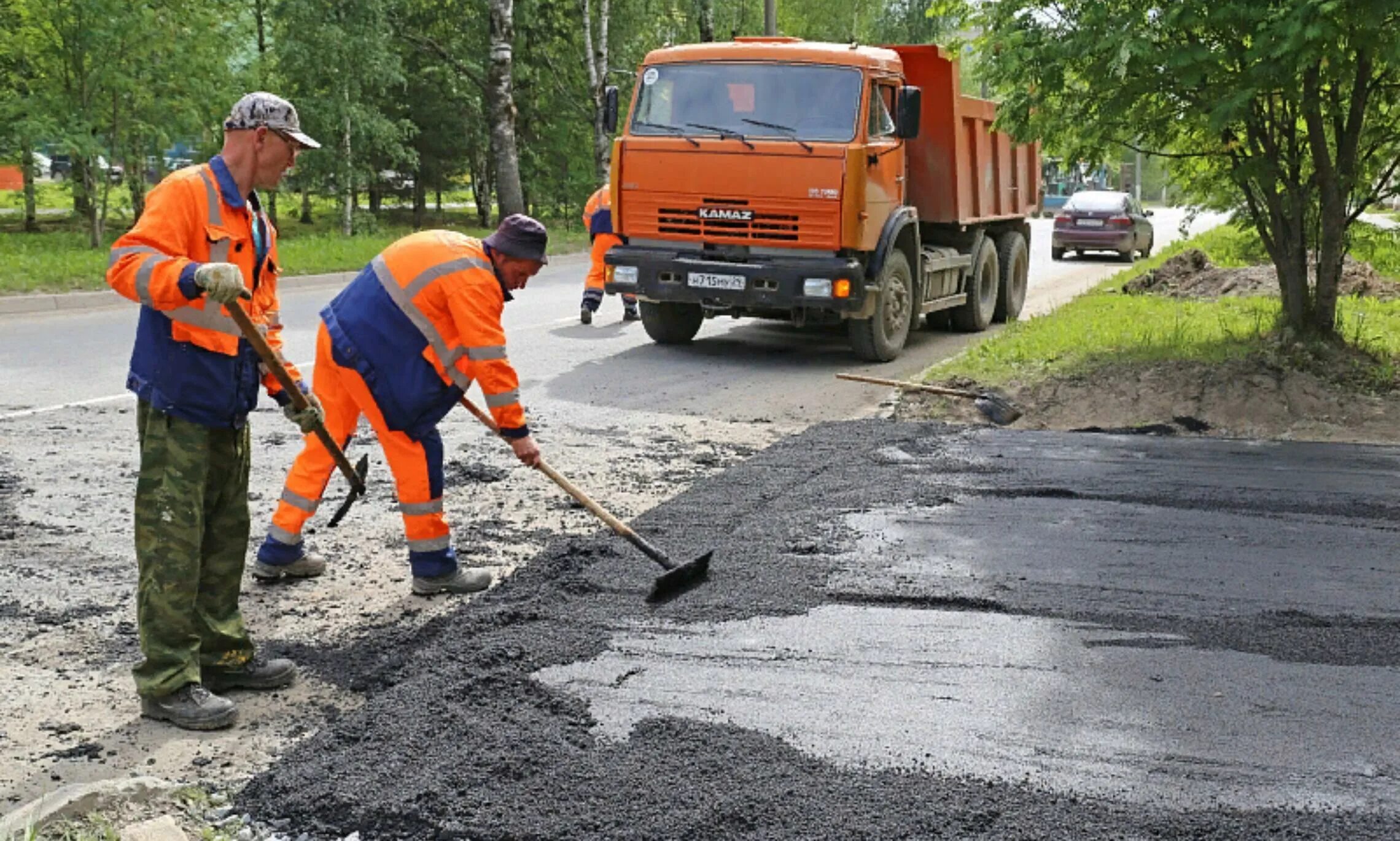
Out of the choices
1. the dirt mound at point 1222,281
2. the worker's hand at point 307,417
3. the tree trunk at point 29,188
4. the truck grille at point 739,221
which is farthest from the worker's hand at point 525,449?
the tree trunk at point 29,188

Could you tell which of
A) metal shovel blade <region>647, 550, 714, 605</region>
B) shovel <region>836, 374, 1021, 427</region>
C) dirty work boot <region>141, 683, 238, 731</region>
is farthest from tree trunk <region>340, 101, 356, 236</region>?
dirty work boot <region>141, 683, 238, 731</region>

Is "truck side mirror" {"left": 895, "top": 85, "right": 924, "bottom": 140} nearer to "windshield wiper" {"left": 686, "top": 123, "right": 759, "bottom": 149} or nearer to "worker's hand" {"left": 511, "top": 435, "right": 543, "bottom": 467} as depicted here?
"windshield wiper" {"left": 686, "top": 123, "right": 759, "bottom": 149}

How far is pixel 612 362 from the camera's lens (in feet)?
39.1

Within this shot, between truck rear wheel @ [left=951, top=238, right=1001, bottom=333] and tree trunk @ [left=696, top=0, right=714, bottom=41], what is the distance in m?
17.6

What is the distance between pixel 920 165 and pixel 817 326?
1967mm

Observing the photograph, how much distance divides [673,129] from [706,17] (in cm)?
2124

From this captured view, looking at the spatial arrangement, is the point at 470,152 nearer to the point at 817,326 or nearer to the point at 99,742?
the point at 817,326

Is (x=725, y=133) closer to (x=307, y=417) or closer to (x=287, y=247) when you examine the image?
(x=307, y=417)

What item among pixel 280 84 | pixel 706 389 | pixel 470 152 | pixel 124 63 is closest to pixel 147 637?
pixel 706 389

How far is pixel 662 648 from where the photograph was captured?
452 centimetres

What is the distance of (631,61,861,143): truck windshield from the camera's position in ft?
37.7

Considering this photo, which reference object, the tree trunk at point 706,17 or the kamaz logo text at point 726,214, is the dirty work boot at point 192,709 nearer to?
the kamaz logo text at point 726,214

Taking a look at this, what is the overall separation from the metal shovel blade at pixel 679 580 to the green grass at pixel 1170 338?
5.08m

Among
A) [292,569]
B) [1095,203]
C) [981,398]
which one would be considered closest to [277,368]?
[292,569]
